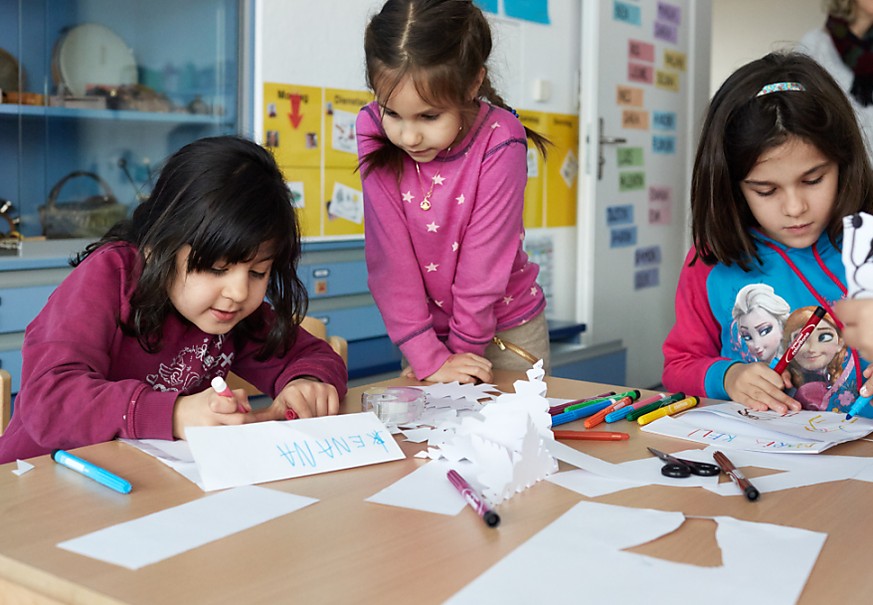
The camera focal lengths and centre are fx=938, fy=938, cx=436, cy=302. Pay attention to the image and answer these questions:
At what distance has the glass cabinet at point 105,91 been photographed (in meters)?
2.56

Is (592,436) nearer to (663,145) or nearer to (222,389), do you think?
(222,389)

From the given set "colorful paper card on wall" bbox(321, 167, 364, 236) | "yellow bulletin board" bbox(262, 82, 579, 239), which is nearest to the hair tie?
"yellow bulletin board" bbox(262, 82, 579, 239)

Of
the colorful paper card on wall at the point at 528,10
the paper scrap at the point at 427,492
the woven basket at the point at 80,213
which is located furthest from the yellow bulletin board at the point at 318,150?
the paper scrap at the point at 427,492

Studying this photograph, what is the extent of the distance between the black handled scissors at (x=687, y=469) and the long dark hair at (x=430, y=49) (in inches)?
25.5

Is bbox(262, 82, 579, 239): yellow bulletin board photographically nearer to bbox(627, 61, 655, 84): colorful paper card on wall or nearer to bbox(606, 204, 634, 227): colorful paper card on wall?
bbox(606, 204, 634, 227): colorful paper card on wall

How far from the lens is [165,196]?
3.81ft

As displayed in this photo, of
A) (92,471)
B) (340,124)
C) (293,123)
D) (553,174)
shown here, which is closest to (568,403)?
(92,471)

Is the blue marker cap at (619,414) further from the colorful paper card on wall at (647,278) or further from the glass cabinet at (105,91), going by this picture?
the colorful paper card on wall at (647,278)

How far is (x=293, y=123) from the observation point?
2746 mm

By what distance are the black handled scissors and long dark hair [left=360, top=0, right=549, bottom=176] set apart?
2.12 feet

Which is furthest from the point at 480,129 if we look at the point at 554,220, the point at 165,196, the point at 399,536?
the point at 554,220

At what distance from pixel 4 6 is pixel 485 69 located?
66.7 inches

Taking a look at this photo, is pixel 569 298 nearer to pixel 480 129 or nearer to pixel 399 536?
pixel 480 129

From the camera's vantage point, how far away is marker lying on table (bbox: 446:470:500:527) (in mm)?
717
